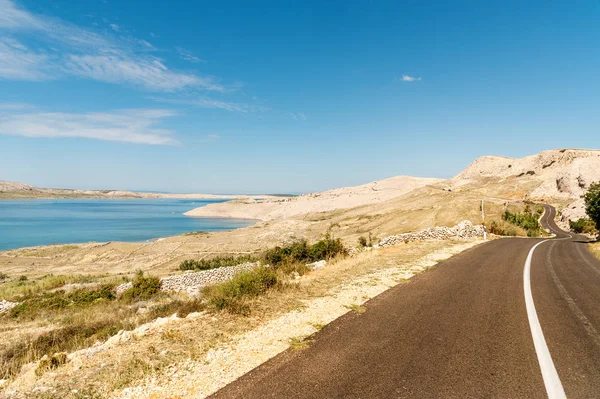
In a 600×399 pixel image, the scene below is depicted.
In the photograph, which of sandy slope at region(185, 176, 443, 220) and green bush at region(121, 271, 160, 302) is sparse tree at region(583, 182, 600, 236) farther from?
sandy slope at region(185, 176, 443, 220)

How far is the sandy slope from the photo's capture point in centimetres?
12938

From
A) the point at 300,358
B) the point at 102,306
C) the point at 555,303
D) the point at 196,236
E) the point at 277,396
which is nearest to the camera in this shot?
the point at 277,396

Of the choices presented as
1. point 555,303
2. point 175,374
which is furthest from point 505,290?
point 175,374

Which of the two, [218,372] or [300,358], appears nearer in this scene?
[218,372]

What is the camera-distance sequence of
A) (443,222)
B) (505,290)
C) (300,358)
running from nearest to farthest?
(300,358), (505,290), (443,222)

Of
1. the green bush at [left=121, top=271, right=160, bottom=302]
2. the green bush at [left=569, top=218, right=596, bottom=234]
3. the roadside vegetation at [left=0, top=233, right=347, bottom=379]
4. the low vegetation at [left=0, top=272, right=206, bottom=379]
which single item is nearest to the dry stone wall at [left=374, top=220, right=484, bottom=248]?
the roadside vegetation at [left=0, top=233, right=347, bottom=379]

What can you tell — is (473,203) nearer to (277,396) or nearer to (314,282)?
(314,282)

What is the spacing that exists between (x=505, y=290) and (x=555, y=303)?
4.19ft

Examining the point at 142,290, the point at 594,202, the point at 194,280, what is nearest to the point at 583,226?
the point at 594,202

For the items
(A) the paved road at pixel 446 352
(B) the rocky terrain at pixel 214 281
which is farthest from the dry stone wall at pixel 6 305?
(A) the paved road at pixel 446 352

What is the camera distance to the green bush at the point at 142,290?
22.0 m

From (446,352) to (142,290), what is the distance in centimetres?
2362

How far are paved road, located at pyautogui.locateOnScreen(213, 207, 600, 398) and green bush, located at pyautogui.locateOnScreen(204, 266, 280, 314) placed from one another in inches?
100

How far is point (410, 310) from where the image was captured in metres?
7.23
